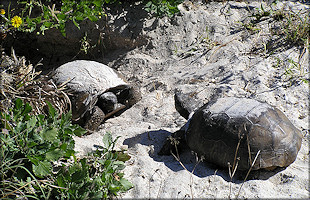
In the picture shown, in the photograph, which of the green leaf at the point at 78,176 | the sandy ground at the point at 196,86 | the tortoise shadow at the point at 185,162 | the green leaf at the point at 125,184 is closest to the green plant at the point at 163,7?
the sandy ground at the point at 196,86

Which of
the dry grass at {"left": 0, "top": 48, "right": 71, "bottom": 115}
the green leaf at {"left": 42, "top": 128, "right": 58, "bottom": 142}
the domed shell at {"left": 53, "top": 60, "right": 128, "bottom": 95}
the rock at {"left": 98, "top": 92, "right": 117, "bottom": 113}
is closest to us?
the green leaf at {"left": 42, "top": 128, "right": 58, "bottom": 142}

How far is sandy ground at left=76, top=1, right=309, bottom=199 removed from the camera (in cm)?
277

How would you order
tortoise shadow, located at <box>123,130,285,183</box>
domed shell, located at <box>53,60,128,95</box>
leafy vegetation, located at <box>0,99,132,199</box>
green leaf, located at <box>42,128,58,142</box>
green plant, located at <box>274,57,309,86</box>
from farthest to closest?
domed shell, located at <box>53,60,128,95</box> → green plant, located at <box>274,57,309,86</box> → tortoise shadow, located at <box>123,130,285,183</box> → green leaf, located at <box>42,128,58,142</box> → leafy vegetation, located at <box>0,99,132,199</box>

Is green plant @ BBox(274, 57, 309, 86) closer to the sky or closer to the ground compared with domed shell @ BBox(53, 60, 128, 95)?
closer to the ground

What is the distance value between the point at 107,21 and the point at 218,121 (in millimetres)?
2917

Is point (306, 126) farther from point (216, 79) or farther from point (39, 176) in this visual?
point (39, 176)

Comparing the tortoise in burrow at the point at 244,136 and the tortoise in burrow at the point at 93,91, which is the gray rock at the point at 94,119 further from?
the tortoise in burrow at the point at 244,136

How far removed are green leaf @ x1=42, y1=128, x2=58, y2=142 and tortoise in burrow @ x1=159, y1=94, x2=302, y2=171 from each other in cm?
102

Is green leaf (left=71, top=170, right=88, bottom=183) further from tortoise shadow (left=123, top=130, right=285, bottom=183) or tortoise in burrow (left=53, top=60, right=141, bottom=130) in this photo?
tortoise in burrow (left=53, top=60, right=141, bottom=130)

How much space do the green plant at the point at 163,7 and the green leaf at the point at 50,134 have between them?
278cm

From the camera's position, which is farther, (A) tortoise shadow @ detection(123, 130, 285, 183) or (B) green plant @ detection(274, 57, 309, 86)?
(B) green plant @ detection(274, 57, 309, 86)

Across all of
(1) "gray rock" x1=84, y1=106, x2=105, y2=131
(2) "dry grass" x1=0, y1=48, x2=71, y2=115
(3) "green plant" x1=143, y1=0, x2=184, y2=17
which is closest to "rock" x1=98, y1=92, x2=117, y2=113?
(1) "gray rock" x1=84, y1=106, x2=105, y2=131

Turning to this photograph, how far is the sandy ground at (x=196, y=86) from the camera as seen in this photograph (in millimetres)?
2766

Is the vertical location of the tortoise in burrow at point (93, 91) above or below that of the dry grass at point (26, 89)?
below
